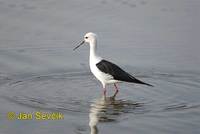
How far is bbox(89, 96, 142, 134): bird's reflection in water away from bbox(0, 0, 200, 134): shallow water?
2 centimetres

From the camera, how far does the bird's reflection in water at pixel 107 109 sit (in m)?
9.78

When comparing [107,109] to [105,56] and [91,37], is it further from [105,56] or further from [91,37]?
[105,56]

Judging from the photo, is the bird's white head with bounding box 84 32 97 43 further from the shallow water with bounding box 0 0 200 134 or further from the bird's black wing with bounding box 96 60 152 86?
the shallow water with bounding box 0 0 200 134

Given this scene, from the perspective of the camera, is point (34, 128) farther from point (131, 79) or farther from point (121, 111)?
point (131, 79)

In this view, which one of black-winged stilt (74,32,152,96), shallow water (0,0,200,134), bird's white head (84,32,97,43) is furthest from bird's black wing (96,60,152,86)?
bird's white head (84,32,97,43)

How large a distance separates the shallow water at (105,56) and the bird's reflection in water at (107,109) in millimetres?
15

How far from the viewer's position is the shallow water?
976 cm

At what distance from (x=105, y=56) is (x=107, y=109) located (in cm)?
312

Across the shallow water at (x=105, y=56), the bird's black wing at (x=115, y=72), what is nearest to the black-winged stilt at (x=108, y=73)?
the bird's black wing at (x=115, y=72)

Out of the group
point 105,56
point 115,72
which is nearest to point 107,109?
point 115,72

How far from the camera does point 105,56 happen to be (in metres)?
13.5

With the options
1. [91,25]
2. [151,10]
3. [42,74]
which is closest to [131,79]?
[42,74]

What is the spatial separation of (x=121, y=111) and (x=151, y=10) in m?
6.99

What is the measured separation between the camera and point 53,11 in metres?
16.9
